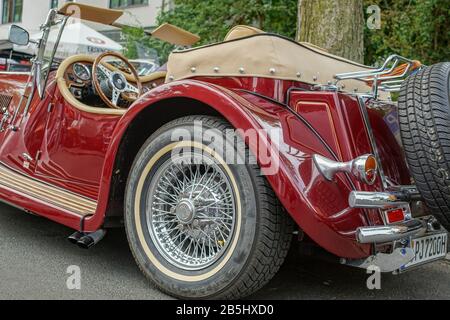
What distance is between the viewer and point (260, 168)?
2432mm

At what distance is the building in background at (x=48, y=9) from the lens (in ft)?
61.7

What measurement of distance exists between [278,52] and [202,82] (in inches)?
16.6

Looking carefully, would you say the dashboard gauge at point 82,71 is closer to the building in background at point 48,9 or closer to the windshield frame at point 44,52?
the windshield frame at point 44,52

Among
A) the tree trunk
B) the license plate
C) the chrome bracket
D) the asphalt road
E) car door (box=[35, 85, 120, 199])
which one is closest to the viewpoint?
the chrome bracket

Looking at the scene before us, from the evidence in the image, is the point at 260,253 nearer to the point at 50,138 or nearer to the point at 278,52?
the point at 278,52

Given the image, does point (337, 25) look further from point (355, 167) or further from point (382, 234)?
point (382, 234)

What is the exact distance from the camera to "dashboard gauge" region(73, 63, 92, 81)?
154 inches

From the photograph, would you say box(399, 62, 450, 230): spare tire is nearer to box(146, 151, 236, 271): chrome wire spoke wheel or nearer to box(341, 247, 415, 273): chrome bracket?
box(341, 247, 415, 273): chrome bracket

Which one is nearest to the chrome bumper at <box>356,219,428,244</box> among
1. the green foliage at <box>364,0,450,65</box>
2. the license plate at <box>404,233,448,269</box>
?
the license plate at <box>404,233,448,269</box>

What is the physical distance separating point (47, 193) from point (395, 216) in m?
2.13

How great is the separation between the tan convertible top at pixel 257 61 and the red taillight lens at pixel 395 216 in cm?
79

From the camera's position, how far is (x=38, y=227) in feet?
13.3

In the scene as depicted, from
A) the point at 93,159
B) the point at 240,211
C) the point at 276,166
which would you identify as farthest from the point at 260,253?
the point at 93,159
